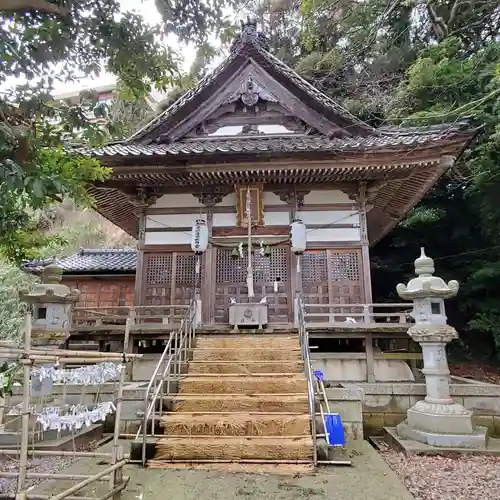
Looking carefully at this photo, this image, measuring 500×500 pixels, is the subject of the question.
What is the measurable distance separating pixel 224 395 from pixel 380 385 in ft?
10.5

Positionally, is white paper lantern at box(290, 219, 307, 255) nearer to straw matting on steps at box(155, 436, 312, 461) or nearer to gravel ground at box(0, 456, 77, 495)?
straw matting on steps at box(155, 436, 312, 461)

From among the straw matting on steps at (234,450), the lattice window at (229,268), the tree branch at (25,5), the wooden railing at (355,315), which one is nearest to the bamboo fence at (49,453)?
the straw matting on steps at (234,450)

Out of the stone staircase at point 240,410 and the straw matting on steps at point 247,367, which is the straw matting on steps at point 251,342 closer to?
the stone staircase at point 240,410

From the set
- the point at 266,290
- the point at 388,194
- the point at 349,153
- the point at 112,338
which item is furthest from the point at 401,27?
the point at 112,338

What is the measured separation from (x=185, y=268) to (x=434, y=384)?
21.0 ft

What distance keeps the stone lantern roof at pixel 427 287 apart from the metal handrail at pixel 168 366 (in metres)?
4.21

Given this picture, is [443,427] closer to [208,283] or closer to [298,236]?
[298,236]

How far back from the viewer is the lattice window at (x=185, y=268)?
10406 mm

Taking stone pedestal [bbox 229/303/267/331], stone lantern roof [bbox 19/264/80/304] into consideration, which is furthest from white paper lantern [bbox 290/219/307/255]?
stone lantern roof [bbox 19/264/80/304]

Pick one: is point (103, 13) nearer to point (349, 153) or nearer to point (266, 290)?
point (349, 153)

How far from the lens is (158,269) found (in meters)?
10.6

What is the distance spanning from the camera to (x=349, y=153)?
9.32 m

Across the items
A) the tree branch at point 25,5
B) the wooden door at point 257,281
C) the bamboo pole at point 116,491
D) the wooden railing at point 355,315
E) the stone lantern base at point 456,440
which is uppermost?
the tree branch at point 25,5

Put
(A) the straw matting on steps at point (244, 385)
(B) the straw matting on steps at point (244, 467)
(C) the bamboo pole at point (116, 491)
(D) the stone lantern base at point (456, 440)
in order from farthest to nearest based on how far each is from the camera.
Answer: (A) the straw matting on steps at point (244, 385), (D) the stone lantern base at point (456, 440), (B) the straw matting on steps at point (244, 467), (C) the bamboo pole at point (116, 491)
